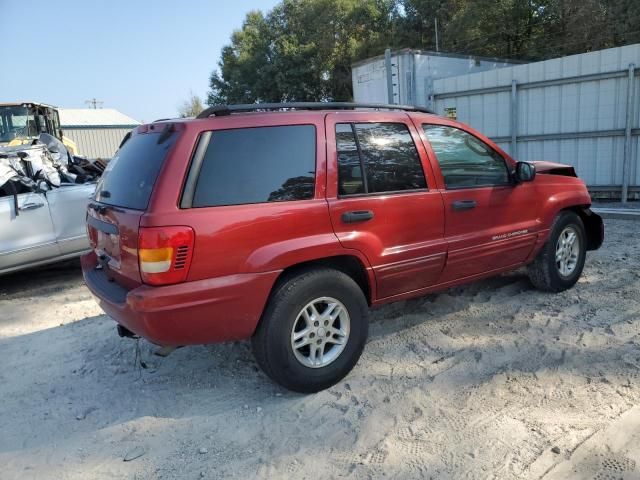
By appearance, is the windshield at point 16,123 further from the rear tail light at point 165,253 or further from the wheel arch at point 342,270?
the wheel arch at point 342,270

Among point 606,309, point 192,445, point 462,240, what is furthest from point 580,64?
point 192,445

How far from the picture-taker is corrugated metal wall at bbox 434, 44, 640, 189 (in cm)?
880

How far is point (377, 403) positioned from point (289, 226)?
1.22m

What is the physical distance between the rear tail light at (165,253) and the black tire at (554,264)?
131 inches

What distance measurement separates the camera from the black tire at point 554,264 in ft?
15.4

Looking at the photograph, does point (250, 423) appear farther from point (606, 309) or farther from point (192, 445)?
point (606, 309)

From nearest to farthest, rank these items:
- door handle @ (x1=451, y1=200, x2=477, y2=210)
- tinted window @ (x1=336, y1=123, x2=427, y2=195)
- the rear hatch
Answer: the rear hatch < tinted window @ (x1=336, y1=123, x2=427, y2=195) < door handle @ (x1=451, y1=200, x2=477, y2=210)

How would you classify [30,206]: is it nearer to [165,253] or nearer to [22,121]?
[165,253]

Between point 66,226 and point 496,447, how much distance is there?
547cm

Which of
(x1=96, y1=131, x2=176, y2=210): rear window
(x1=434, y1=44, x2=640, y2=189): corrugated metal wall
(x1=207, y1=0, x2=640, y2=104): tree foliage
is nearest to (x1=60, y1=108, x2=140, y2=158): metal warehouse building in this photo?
(x1=207, y1=0, x2=640, y2=104): tree foliage

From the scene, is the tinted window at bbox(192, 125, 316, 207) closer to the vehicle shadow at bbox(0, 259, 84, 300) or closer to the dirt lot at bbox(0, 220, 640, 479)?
the dirt lot at bbox(0, 220, 640, 479)

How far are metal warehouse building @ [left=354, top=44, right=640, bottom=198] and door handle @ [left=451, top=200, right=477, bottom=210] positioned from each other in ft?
20.7

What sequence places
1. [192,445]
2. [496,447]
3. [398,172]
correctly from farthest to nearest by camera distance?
[398,172], [192,445], [496,447]

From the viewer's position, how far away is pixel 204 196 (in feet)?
9.64
